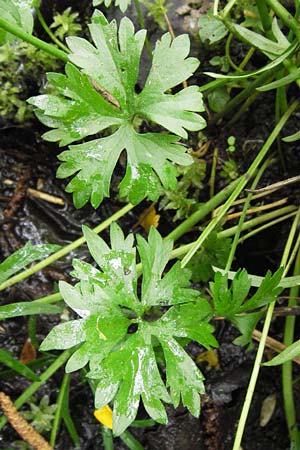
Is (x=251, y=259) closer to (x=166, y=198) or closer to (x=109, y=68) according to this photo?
(x=166, y=198)

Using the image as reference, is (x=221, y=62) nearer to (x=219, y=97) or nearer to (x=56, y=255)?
(x=219, y=97)

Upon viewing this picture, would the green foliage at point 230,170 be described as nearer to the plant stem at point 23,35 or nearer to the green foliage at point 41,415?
the plant stem at point 23,35

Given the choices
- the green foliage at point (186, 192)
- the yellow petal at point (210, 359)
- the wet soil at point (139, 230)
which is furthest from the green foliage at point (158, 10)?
the yellow petal at point (210, 359)

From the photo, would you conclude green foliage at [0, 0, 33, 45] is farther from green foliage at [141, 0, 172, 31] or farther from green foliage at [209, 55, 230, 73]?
green foliage at [209, 55, 230, 73]

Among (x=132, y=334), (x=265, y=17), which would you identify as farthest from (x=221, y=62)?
(x=132, y=334)

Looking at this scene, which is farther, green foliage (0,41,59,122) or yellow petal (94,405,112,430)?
green foliage (0,41,59,122)

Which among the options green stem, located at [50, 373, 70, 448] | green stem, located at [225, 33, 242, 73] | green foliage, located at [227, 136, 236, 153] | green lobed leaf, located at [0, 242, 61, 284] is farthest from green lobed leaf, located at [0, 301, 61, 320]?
green stem, located at [225, 33, 242, 73]

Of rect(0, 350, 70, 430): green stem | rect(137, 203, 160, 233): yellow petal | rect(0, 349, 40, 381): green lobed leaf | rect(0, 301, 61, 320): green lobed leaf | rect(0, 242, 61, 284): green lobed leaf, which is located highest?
rect(0, 242, 61, 284): green lobed leaf
